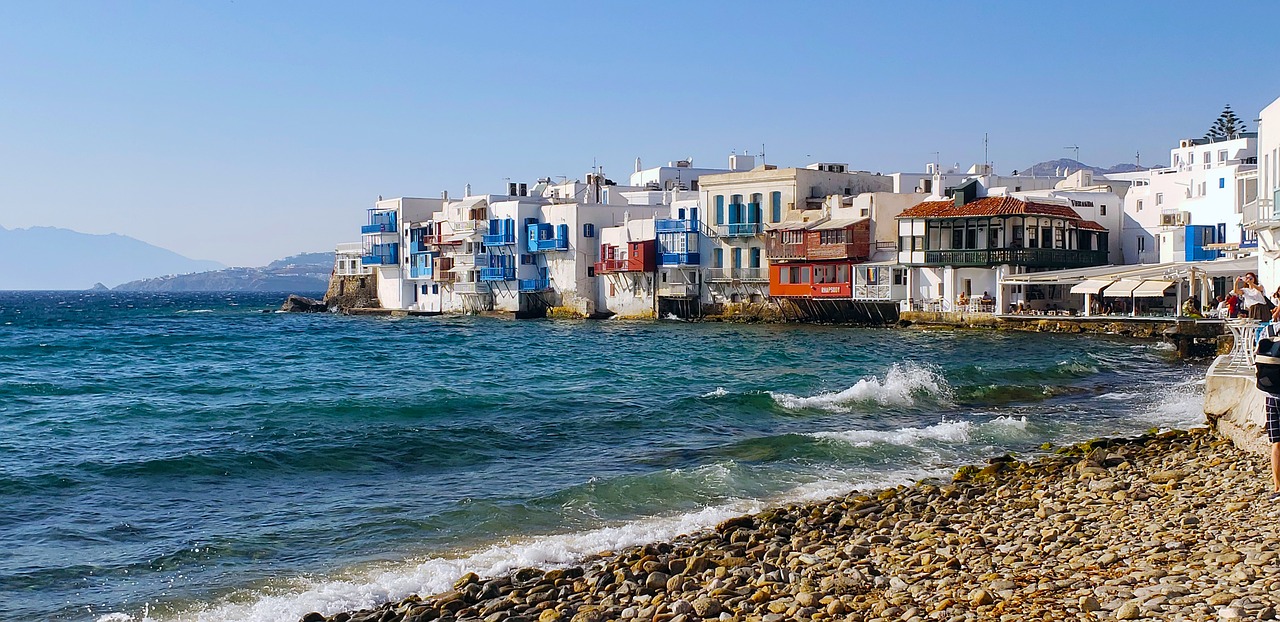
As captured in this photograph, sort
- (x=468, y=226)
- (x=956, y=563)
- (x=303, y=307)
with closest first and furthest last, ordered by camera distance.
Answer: (x=956, y=563) → (x=468, y=226) → (x=303, y=307)

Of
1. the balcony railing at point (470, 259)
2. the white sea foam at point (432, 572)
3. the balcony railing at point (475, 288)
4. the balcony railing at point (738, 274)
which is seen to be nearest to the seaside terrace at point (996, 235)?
the balcony railing at point (738, 274)

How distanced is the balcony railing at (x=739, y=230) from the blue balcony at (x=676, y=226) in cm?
165

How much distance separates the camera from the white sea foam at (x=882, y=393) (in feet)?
83.3

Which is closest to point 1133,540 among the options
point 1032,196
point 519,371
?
point 519,371

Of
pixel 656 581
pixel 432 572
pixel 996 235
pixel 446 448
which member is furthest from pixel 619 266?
pixel 656 581

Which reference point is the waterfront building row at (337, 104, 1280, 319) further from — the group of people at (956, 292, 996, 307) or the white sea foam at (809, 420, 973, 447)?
the white sea foam at (809, 420, 973, 447)

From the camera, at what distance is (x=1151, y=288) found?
135 ft

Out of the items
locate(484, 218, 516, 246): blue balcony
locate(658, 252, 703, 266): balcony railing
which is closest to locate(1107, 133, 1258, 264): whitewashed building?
locate(658, 252, 703, 266): balcony railing

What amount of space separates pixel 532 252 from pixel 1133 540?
61.4m

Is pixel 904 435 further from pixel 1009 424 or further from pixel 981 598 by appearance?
pixel 981 598

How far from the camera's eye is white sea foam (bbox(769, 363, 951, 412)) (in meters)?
25.4

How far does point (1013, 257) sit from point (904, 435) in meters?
34.2

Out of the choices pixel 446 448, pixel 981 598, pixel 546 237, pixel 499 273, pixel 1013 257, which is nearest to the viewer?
pixel 981 598

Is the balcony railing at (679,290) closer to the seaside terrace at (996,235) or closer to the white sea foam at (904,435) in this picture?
the seaside terrace at (996,235)
